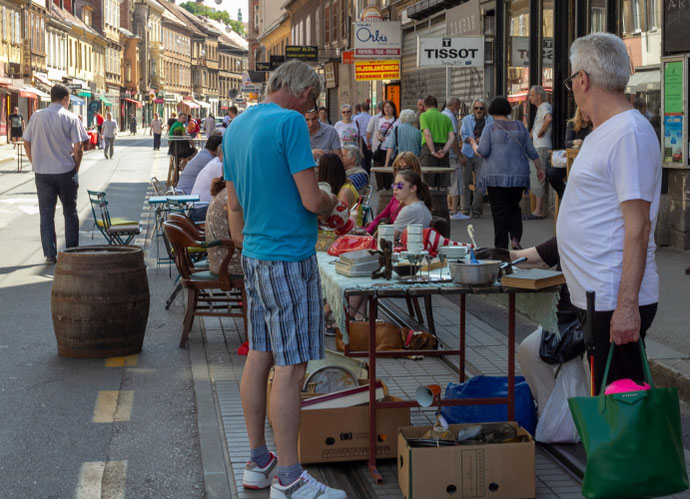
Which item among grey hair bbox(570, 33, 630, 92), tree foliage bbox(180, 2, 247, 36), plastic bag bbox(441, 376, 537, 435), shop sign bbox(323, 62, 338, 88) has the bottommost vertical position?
plastic bag bbox(441, 376, 537, 435)

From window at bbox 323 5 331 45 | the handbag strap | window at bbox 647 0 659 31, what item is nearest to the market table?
the handbag strap

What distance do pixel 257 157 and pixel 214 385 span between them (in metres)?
2.76

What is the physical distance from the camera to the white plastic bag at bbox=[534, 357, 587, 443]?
206 inches

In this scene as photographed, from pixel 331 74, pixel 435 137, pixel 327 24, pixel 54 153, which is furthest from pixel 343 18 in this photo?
pixel 54 153

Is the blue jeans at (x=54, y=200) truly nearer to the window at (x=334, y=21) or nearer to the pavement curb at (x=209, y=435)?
the pavement curb at (x=209, y=435)

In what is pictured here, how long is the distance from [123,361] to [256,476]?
3078 mm

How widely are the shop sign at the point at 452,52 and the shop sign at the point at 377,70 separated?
23.0ft

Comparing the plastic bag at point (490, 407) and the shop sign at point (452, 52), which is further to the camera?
the shop sign at point (452, 52)

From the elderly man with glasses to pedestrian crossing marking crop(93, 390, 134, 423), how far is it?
10774 mm

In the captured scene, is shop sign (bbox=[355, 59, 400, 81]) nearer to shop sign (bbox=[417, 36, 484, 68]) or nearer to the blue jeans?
shop sign (bbox=[417, 36, 484, 68])

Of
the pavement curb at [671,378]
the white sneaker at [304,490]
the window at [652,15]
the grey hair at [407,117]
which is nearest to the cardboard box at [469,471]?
the white sneaker at [304,490]

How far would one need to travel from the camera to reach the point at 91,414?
6141mm

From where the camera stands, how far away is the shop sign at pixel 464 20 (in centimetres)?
2098

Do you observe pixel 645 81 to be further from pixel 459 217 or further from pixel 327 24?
pixel 327 24
